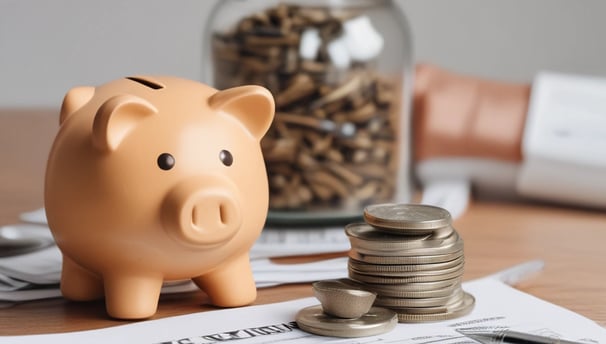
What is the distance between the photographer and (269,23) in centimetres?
110

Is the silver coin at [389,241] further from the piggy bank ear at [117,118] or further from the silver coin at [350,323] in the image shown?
the piggy bank ear at [117,118]

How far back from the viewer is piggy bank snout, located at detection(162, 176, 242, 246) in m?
0.71

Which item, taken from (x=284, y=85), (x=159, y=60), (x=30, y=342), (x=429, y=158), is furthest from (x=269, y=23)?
(x=159, y=60)

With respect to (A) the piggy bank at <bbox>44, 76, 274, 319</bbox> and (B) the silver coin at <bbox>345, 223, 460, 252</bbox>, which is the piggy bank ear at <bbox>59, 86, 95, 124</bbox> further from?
(B) the silver coin at <bbox>345, 223, 460, 252</bbox>

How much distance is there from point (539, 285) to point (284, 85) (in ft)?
1.18

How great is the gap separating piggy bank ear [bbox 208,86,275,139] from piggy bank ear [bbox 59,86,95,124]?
10 centimetres

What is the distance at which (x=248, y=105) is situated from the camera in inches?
30.9

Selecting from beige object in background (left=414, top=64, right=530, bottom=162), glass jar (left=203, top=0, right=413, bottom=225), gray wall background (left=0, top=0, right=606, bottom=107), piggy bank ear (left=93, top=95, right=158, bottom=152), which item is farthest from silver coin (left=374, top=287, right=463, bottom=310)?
gray wall background (left=0, top=0, right=606, bottom=107)

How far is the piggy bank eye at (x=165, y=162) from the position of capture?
2.38ft

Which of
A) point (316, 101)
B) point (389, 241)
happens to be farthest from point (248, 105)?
point (316, 101)

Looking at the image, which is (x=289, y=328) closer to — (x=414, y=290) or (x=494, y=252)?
(x=414, y=290)

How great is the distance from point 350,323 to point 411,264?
7 cm

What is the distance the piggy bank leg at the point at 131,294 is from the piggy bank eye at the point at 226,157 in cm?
10

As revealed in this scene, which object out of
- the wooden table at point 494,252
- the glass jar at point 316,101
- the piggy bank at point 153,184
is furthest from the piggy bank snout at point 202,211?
the glass jar at point 316,101
